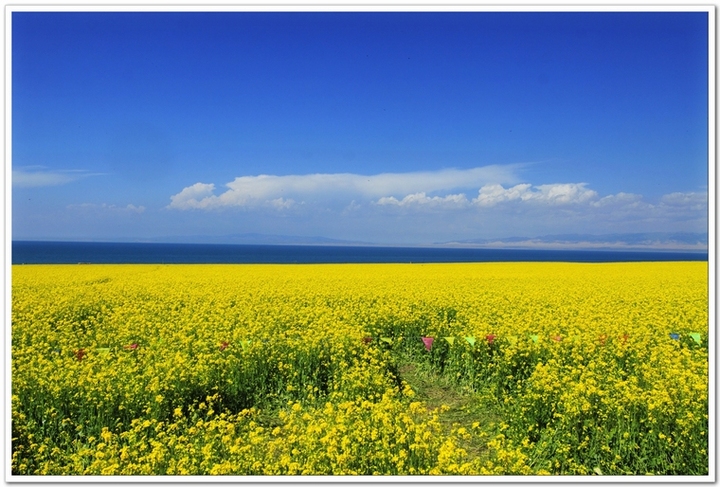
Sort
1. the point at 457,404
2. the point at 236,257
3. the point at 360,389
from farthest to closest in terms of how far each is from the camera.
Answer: the point at 236,257
the point at 457,404
the point at 360,389

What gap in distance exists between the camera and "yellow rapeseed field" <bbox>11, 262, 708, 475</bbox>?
3881 mm

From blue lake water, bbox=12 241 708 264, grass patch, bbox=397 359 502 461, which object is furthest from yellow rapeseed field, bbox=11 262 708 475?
blue lake water, bbox=12 241 708 264

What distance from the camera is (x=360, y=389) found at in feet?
17.4

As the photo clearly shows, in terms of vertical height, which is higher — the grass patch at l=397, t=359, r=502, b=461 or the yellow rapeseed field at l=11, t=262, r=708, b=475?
the yellow rapeseed field at l=11, t=262, r=708, b=475

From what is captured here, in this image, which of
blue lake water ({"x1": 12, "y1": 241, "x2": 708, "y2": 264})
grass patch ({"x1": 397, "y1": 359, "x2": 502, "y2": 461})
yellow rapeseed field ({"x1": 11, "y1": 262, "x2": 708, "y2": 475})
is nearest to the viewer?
yellow rapeseed field ({"x1": 11, "y1": 262, "x2": 708, "y2": 475})

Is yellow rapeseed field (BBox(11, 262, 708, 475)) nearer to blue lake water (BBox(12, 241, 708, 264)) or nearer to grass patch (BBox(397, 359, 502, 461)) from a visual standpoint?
grass patch (BBox(397, 359, 502, 461))

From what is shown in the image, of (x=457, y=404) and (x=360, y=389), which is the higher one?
(x=360, y=389)

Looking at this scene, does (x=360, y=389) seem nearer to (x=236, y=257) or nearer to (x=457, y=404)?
(x=457, y=404)

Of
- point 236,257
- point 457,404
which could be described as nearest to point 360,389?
point 457,404

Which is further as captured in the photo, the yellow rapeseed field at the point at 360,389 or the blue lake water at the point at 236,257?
the blue lake water at the point at 236,257

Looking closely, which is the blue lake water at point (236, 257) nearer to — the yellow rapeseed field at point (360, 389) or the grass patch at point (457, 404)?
the yellow rapeseed field at point (360, 389)

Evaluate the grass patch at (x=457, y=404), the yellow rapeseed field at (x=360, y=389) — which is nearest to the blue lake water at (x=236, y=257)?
the yellow rapeseed field at (x=360, y=389)

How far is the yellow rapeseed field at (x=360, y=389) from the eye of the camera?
12.7ft

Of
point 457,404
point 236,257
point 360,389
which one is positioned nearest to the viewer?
point 360,389
